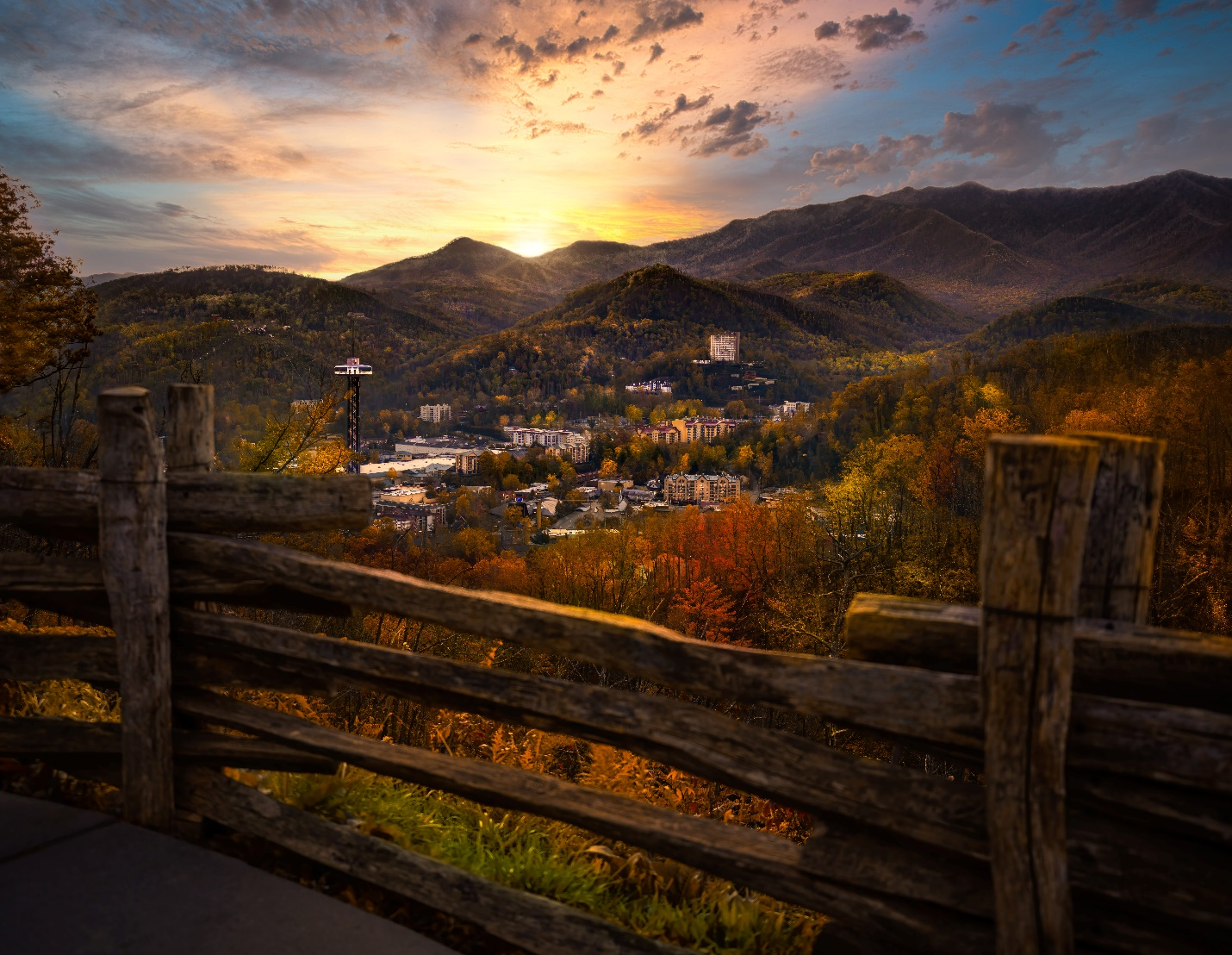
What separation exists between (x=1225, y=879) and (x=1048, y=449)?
1.02 metres

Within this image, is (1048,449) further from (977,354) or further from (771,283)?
(771,283)

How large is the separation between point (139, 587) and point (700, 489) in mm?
65130

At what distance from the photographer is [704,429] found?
88500 mm

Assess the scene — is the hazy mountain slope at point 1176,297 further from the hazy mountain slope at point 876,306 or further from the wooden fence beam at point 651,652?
the wooden fence beam at point 651,652

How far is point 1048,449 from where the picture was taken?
5.08ft

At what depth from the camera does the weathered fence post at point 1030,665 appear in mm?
1573

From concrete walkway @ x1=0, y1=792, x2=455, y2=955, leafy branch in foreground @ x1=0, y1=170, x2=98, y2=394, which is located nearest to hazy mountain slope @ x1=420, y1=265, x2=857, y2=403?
leafy branch in foreground @ x1=0, y1=170, x2=98, y2=394

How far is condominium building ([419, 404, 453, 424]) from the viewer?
92938 millimetres

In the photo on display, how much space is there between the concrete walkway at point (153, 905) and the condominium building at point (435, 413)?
3655 inches

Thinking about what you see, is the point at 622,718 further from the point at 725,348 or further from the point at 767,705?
the point at 725,348

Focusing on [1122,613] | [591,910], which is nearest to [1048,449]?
[1122,613]

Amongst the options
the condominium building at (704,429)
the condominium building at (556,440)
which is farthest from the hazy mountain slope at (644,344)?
the condominium building at (704,429)

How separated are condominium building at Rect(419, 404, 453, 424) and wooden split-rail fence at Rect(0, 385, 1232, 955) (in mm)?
92530

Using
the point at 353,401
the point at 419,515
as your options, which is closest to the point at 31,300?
the point at 419,515
